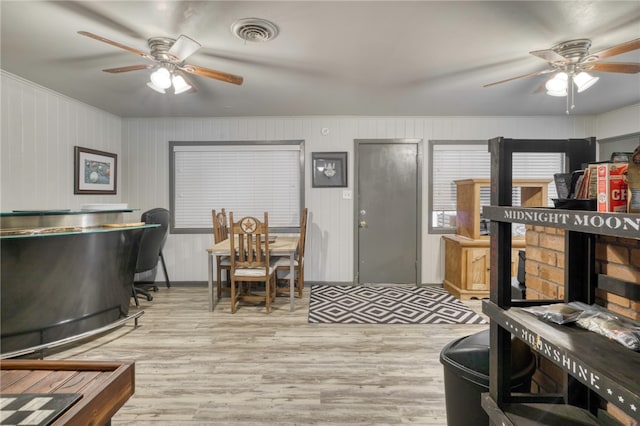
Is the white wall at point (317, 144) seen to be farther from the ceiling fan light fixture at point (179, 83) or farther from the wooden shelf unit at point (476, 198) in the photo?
the ceiling fan light fixture at point (179, 83)

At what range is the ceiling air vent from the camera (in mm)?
2107

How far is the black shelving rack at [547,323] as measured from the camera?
2.65 ft

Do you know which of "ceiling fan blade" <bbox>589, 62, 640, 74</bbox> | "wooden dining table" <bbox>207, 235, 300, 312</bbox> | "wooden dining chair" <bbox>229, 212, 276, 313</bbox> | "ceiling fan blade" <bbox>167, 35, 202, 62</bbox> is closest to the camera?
"ceiling fan blade" <bbox>167, 35, 202, 62</bbox>

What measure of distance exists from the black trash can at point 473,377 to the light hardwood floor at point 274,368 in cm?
49

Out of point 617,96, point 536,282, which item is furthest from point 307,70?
point 617,96

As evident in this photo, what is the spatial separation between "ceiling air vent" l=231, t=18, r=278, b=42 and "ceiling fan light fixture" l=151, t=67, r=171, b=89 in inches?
24.1

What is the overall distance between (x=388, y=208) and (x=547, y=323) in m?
3.64

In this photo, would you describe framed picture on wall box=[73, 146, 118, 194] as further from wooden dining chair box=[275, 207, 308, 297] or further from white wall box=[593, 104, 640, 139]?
white wall box=[593, 104, 640, 139]

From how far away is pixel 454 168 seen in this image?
4.61 metres

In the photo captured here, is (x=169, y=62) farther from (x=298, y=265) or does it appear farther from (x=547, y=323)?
(x=547, y=323)

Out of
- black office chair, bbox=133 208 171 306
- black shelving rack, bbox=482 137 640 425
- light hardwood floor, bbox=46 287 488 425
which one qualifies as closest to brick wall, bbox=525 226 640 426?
black shelving rack, bbox=482 137 640 425

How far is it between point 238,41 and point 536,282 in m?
2.49

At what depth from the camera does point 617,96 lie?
3637mm

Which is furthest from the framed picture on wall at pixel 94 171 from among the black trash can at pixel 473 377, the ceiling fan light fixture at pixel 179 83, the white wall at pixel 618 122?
the white wall at pixel 618 122
